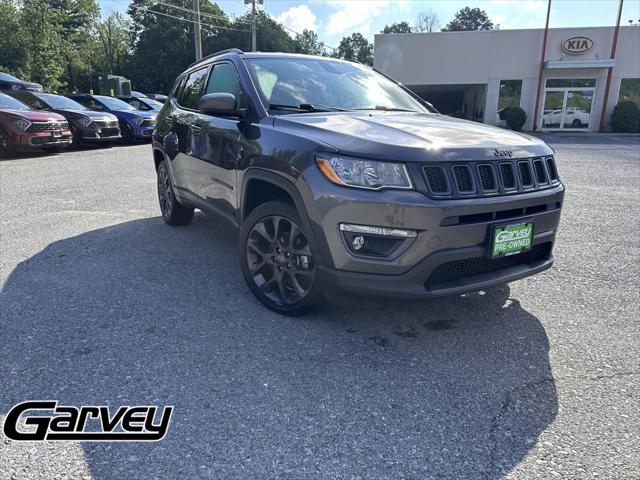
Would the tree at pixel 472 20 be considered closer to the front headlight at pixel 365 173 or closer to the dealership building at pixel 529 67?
the dealership building at pixel 529 67

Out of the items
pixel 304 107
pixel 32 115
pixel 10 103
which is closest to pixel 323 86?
pixel 304 107

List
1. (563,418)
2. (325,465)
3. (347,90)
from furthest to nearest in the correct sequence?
(347,90) < (563,418) < (325,465)

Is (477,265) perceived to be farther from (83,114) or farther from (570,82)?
(570,82)

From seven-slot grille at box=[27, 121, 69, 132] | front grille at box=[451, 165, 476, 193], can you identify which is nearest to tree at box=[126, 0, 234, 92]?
seven-slot grille at box=[27, 121, 69, 132]

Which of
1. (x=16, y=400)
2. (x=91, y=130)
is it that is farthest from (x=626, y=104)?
(x=16, y=400)

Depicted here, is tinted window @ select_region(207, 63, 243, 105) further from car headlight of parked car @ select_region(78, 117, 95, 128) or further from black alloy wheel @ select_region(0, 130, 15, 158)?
car headlight of parked car @ select_region(78, 117, 95, 128)

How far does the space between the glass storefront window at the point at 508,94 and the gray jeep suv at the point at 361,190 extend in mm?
25523

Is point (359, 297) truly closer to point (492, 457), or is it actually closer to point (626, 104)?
point (492, 457)

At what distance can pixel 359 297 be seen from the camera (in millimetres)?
2869

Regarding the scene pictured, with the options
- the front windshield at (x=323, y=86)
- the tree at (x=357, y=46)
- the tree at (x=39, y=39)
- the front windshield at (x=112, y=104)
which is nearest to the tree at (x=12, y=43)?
the tree at (x=39, y=39)

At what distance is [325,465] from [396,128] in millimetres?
1978

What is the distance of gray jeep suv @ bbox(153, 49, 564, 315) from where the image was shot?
2654 mm

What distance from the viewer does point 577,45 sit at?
25.1m

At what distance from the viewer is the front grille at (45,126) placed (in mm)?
11406
